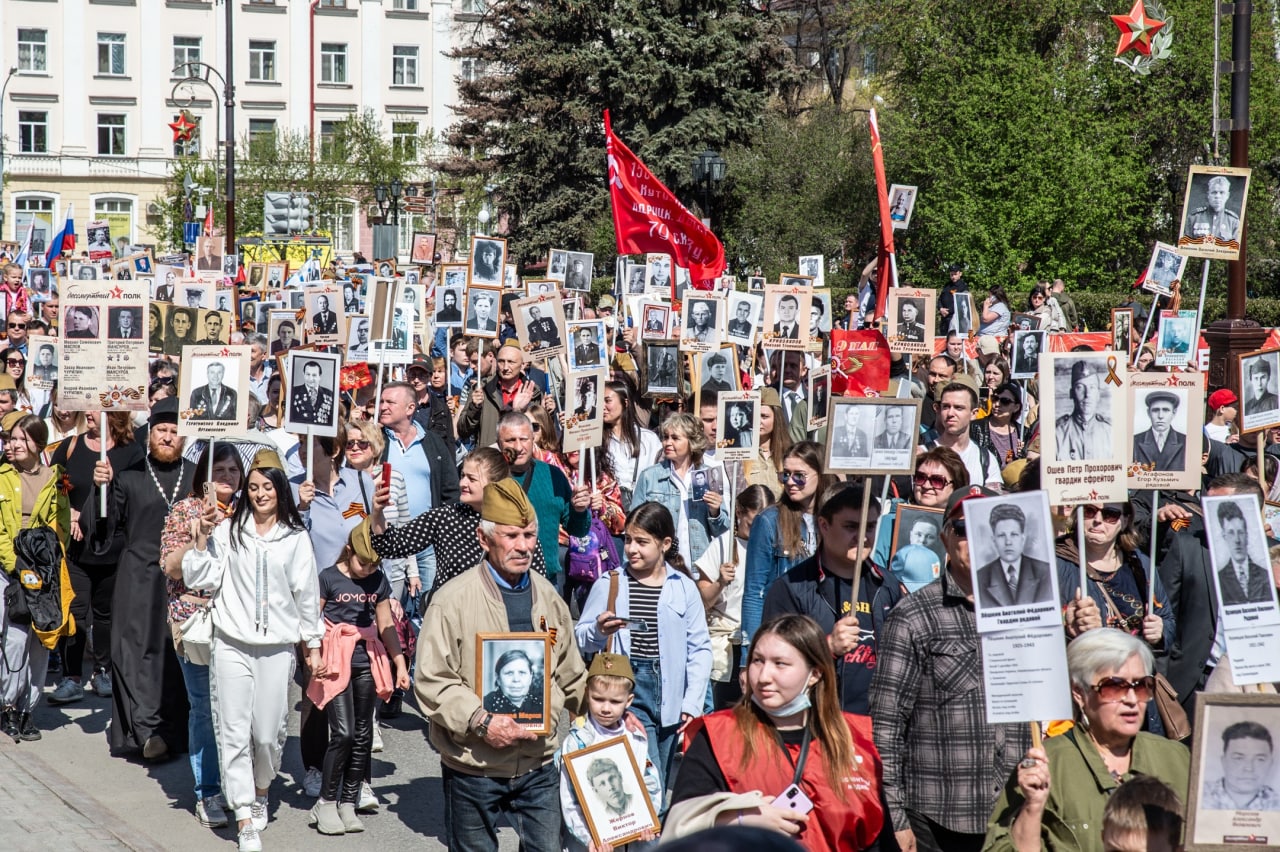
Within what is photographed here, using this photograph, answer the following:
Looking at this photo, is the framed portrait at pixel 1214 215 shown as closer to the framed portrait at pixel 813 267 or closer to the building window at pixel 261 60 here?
the framed portrait at pixel 813 267

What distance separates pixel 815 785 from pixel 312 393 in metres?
5.49

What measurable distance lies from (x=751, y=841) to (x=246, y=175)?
5645cm

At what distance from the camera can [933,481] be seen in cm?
702

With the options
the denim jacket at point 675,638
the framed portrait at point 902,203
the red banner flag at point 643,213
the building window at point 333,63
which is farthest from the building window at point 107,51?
the denim jacket at point 675,638

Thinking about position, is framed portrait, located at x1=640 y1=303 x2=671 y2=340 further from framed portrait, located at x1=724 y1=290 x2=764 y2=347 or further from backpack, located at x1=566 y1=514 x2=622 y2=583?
backpack, located at x1=566 y1=514 x2=622 y2=583

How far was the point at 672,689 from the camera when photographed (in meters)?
6.71

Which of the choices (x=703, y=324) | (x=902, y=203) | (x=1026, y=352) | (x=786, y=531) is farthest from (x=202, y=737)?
(x=902, y=203)

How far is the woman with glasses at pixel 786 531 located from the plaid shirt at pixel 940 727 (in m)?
1.91

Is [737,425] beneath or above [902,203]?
beneath

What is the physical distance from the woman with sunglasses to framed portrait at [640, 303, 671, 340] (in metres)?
10.5

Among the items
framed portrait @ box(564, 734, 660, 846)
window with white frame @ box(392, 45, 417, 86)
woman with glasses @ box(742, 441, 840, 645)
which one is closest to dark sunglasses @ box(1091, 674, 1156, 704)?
framed portrait @ box(564, 734, 660, 846)

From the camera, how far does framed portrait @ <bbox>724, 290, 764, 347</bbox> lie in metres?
14.2

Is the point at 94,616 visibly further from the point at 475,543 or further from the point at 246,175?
the point at 246,175

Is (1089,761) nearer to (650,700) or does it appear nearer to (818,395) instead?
(650,700)
